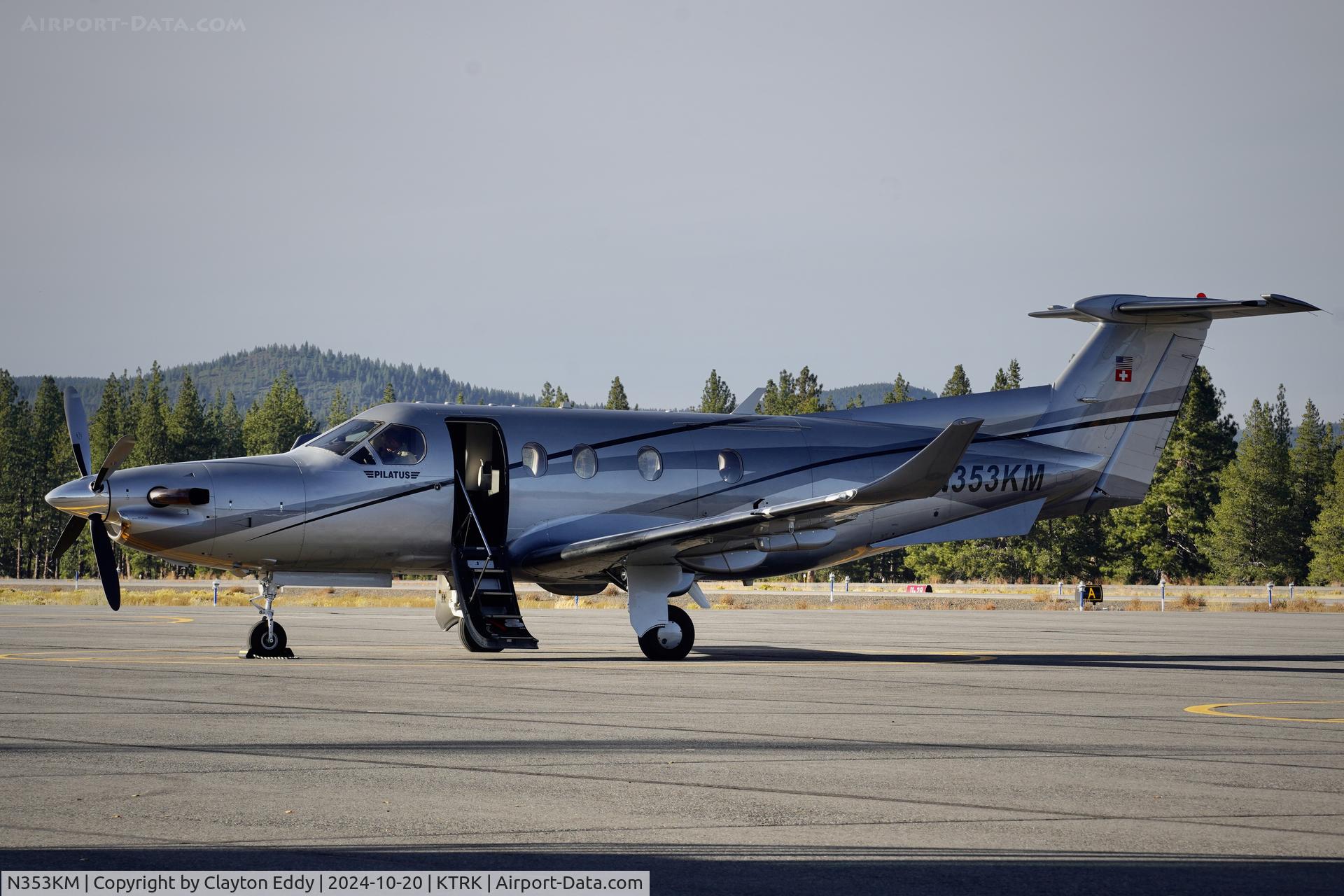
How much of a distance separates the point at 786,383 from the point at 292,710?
108 metres

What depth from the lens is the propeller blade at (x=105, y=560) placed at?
56.0 ft

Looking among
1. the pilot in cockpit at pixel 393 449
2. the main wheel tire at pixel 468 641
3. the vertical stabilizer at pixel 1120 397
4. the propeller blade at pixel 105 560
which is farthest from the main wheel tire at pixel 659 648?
the vertical stabilizer at pixel 1120 397

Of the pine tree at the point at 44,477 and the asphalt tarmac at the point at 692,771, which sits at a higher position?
the pine tree at the point at 44,477

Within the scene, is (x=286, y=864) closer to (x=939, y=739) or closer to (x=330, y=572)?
(x=939, y=739)

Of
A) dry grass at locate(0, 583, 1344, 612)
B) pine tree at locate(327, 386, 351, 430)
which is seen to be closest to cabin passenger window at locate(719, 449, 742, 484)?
dry grass at locate(0, 583, 1344, 612)

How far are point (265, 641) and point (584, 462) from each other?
17.7 ft

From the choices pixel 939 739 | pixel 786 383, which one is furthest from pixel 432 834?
pixel 786 383

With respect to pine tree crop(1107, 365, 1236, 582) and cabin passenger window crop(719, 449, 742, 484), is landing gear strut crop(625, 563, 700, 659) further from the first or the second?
pine tree crop(1107, 365, 1236, 582)

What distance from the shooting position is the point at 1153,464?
23.3 m

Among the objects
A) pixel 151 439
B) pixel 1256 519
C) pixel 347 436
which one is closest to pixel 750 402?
pixel 347 436

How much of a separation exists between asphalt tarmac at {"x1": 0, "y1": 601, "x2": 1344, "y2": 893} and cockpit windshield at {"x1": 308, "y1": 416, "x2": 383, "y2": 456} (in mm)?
3076

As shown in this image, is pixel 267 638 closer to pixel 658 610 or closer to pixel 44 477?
pixel 658 610

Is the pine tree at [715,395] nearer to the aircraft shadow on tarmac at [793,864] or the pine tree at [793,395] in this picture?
the pine tree at [793,395]

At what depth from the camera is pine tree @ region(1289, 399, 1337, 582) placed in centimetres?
8706
